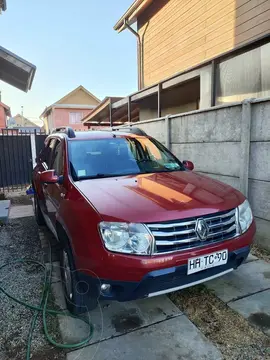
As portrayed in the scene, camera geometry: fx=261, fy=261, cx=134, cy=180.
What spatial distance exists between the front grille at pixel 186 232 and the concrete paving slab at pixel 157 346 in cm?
73

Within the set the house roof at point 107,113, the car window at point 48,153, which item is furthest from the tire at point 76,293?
the house roof at point 107,113

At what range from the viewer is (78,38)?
57.0 feet

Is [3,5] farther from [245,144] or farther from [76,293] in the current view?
[76,293]

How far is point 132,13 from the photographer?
8.95m

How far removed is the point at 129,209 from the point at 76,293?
863 mm

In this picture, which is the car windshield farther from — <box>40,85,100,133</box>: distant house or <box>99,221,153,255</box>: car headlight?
<box>40,85,100,133</box>: distant house

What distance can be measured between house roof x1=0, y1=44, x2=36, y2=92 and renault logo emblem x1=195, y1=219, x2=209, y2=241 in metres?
6.99

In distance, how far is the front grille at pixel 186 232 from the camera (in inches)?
75.9

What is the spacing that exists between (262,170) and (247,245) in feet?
4.83

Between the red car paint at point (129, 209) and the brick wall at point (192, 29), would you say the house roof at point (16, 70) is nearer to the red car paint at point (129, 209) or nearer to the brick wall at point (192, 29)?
the brick wall at point (192, 29)

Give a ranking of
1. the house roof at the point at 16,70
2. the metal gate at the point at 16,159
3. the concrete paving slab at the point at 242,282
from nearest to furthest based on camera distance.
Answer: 1. the concrete paving slab at the point at 242,282
2. the house roof at the point at 16,70
3. the metal gate at the point at 16,159

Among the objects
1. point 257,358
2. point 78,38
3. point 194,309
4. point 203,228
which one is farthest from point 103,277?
point 78,38

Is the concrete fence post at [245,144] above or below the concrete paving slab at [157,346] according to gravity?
above

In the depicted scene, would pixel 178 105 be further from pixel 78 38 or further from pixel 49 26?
pixel 78 38
